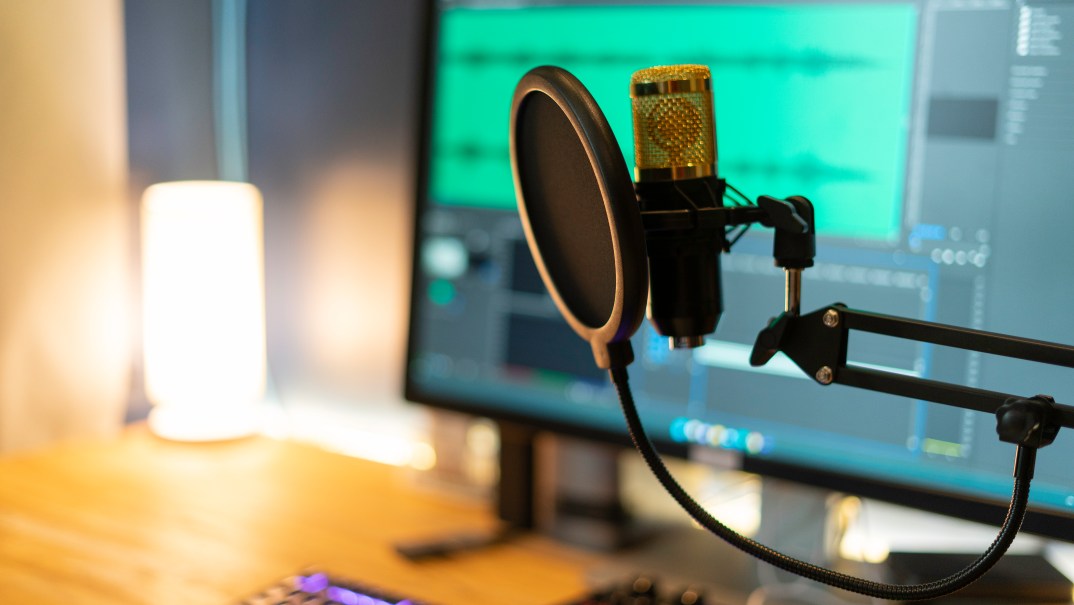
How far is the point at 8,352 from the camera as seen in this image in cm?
142

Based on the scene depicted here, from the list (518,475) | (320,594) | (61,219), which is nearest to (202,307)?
(61,219)

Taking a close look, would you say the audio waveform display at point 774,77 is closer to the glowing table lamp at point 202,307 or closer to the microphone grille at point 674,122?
the microphone grille at point 674,122

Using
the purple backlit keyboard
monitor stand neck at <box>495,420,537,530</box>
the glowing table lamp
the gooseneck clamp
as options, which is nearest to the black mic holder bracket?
the gooseneck clamp

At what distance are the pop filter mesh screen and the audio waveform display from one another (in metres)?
0.30

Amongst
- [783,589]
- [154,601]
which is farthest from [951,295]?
[154,601]

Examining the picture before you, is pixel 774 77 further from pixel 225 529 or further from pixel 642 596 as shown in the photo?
pixel 225 529

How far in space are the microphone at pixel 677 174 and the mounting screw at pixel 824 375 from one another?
8 centimetres

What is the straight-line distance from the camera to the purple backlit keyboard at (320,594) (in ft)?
2.92

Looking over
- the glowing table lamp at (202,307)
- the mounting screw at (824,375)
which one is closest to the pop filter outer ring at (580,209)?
the mounting screw at (824,375)

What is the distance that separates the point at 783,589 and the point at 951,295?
308mm

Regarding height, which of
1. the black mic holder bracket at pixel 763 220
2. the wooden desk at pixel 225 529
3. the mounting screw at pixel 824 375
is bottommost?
the wooden desk at pixel 225 529

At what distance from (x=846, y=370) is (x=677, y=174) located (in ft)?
0.51

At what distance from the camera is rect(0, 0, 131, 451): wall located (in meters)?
1.40

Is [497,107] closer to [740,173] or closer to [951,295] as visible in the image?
[740,173]
